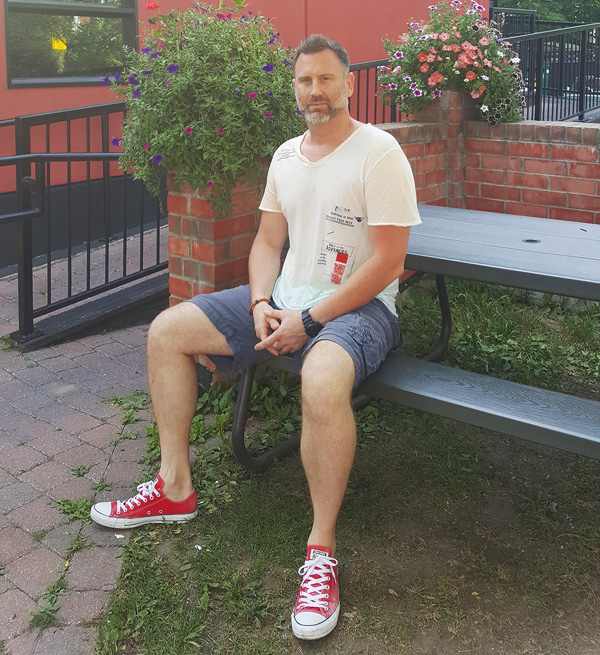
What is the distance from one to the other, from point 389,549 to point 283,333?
77 cm

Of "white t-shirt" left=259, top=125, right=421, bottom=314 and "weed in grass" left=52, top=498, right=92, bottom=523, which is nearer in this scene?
"white t-shirt" left=259, top=125, right=421, bottom=314

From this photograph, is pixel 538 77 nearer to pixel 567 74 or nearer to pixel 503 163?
pixel 567 74

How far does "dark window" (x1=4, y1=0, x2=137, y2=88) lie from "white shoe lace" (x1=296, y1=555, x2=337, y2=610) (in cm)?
504

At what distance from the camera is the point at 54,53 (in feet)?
21.5

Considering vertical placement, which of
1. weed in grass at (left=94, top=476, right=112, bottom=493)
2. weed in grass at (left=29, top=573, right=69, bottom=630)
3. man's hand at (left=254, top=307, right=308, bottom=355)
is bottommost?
weed in grass at (left=29, top=573, right=69, bottom=630)

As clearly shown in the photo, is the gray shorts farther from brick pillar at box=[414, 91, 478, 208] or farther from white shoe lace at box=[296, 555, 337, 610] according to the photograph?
brick pillar at box=[414, 91, 478, 208]

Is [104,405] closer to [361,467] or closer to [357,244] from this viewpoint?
[361,467]

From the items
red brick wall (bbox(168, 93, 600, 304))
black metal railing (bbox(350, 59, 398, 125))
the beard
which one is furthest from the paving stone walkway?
black metal railing (bbox(350, 59, 398, 125))

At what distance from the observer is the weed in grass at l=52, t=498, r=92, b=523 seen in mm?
2818

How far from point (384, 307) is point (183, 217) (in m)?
1.14

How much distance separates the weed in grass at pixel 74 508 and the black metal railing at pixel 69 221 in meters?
1.71

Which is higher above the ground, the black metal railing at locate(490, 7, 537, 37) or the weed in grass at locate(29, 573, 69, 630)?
the black metal railing at locate(490, 7, 537, 37)

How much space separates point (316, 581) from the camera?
91.2 inches

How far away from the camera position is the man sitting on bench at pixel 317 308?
7.79 ft
